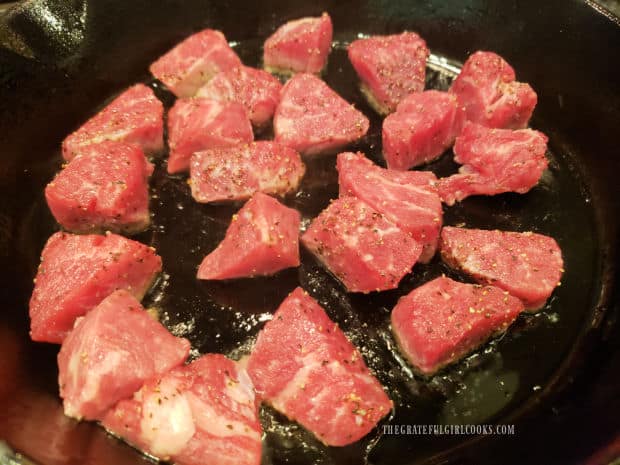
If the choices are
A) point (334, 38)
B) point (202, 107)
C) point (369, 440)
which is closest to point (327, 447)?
point (369, 440)

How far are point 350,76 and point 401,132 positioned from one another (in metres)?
1.00

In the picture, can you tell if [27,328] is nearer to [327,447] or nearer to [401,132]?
[327,447]

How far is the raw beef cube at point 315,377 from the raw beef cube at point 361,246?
1.16 ft

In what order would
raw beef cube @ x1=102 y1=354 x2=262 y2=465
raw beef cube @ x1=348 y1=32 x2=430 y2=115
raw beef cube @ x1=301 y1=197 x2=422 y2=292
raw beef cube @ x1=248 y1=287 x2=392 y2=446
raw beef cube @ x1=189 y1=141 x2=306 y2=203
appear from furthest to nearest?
1. raw beef cube @ x1=348 y1=32 x2=430 y2=115
2. raw beef cube @ x1=189 y1=141 x2=306 y2=203
3. raw beef cube @ x1=301 y1=197 x2=422 y2=292
4. raw beef cube @ x1=248 y1=287 x2=392 y2=446
5. raw beef cube @ x1=102 y1=354 x2=262 y2=465

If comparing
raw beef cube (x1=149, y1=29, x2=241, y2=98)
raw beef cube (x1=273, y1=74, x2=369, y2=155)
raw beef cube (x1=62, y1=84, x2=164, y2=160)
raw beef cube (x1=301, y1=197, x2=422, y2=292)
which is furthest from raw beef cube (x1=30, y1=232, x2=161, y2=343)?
raw beef cube (x1=149, y1=29, x2=241, y2=98)

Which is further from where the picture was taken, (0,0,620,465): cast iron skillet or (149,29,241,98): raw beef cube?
(149,29,241,98): raw beef cube

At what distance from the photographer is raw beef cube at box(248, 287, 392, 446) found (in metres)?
2.44

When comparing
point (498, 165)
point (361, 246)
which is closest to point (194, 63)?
point (361, 246)

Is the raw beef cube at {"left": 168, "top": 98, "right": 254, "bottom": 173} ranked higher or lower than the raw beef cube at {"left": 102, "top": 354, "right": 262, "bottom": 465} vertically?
higher

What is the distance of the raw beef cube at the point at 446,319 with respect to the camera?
2.62m

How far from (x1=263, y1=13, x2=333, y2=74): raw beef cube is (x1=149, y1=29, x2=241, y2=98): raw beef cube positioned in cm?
29

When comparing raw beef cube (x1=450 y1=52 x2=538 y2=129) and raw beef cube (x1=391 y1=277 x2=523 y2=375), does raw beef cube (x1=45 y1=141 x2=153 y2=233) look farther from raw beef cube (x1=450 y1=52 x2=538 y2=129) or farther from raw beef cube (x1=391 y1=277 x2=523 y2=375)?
raw beef cube (x1=450 y1=52 x2=538 y2=129)

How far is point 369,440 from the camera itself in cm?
253

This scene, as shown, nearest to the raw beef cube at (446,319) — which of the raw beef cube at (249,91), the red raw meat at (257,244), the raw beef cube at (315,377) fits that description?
the raw beef cube at (315,377)
